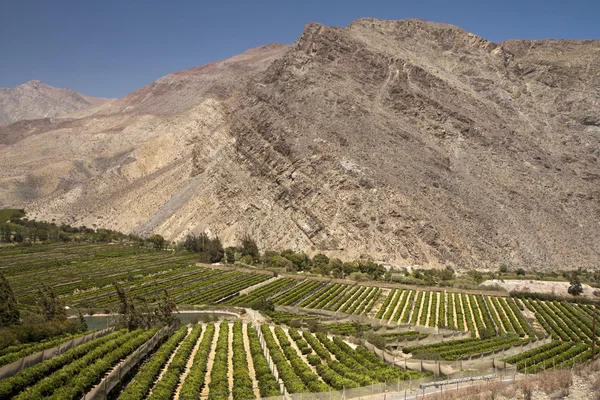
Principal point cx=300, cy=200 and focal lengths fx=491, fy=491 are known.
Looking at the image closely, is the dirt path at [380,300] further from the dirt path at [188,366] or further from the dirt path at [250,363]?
the dirt path at [188,366]

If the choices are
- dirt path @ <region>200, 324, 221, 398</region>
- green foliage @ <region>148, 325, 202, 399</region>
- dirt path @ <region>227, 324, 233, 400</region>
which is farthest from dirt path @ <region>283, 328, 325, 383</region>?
green foliage @ <region>148, 325, 202, 399</region>

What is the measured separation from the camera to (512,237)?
91.1 metres

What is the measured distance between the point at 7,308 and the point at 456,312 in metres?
46.3

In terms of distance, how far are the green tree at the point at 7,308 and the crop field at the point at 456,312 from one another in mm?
34871

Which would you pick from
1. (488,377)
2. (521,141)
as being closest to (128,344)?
(488,377)

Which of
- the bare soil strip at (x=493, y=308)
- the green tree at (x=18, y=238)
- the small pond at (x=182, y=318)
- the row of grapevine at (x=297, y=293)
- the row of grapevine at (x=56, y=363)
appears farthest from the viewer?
the green tree at (x=18, y=238)

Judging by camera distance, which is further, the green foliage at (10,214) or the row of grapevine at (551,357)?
the green foliage at (10,214)

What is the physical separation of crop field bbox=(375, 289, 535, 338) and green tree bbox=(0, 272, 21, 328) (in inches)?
1373

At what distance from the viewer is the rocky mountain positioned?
90.7 meters

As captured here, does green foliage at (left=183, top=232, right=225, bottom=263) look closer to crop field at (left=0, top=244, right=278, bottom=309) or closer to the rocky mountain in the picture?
crop field at (left=0, top=244, right=278, bottom=309)

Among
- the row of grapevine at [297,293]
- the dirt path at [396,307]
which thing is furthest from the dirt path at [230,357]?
the dirt path at [396,307]

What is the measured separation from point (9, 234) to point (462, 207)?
94337mm

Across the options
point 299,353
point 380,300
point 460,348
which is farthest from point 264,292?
point 460,348

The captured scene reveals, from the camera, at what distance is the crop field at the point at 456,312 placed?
51.9 metres
